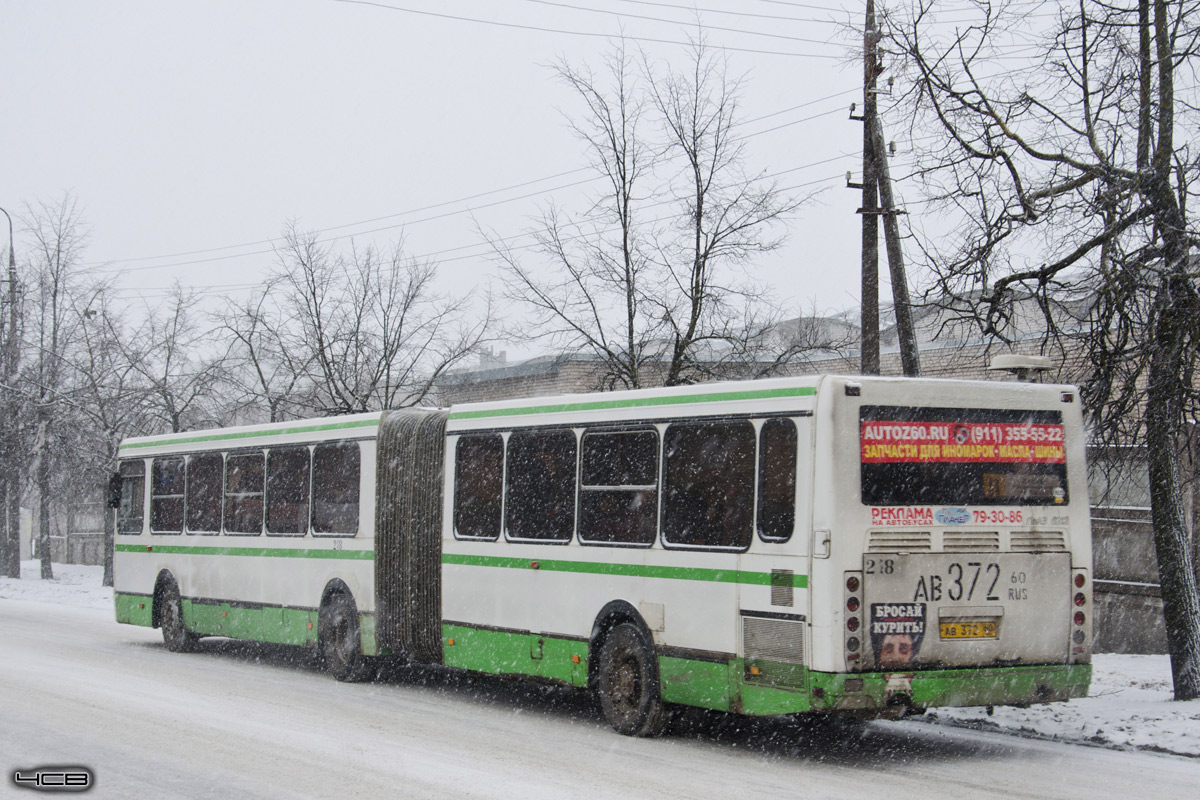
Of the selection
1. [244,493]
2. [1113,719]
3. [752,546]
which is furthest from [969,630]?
[244,493]

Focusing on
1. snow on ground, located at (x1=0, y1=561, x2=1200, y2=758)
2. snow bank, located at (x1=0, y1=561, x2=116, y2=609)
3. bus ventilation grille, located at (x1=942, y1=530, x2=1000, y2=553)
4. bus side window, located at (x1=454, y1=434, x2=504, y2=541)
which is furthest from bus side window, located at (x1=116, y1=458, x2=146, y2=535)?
bus ventilation grille, located at (x1=942, y1=530, x2=1000, y2=553)

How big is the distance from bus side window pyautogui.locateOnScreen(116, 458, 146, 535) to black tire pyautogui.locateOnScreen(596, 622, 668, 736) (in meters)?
10.5

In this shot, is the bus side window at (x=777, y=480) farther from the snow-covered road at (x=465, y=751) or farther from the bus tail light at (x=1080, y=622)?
the bus tail light at (x=1080, y=622)

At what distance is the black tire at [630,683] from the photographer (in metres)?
10.8

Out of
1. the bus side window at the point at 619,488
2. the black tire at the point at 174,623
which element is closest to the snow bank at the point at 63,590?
the black tire at the point at 174,623

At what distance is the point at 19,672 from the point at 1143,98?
13.0m

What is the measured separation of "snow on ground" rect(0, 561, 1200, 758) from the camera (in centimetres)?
1045

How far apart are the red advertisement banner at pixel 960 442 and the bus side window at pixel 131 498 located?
1315 cm

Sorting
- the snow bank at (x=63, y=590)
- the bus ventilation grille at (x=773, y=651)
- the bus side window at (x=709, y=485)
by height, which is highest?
the bus side window at (x=709, y=485)

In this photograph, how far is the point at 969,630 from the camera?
9.73 metres

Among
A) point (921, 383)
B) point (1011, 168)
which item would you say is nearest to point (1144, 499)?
point (1011, 168)

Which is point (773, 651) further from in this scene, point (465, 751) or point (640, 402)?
point (640, 402)

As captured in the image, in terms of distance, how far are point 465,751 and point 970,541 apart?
4079 millimetres

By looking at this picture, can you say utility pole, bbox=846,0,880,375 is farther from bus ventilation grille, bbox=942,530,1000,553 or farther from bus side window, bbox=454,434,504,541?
bus ventilation grille, bbox=942,530,1000,553
